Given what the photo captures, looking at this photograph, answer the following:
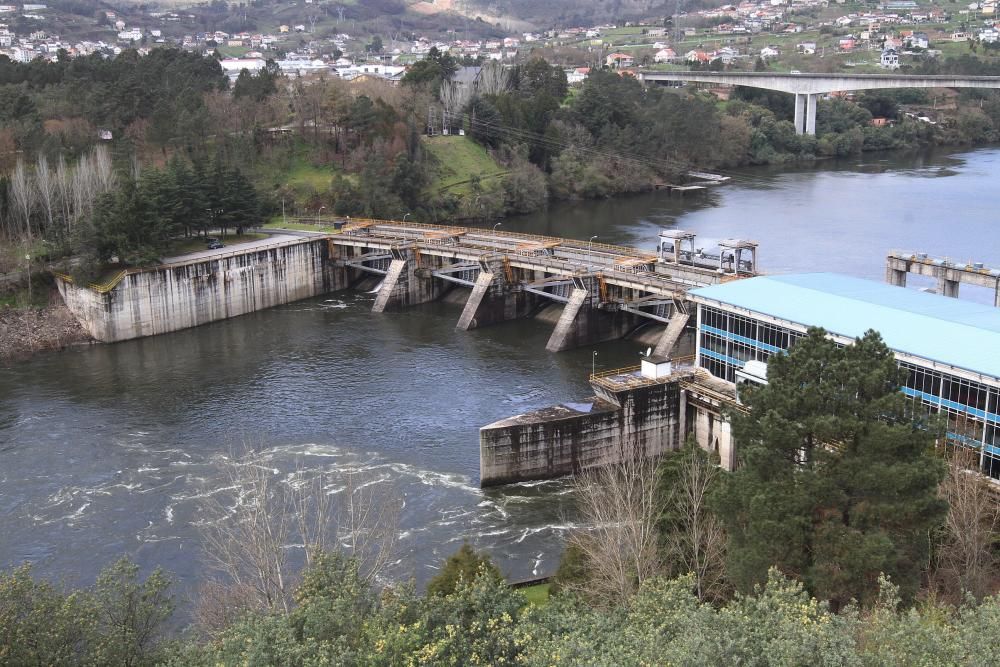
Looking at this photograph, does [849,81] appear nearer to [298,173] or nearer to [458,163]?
[458,163]

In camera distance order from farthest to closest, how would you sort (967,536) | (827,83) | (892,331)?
(827,83), (892,331), (967,536)

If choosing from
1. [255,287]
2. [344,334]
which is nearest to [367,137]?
[255,287]

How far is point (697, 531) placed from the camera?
26109 millimetres

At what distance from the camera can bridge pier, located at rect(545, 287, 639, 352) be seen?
169 ft

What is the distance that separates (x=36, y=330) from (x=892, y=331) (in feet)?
134

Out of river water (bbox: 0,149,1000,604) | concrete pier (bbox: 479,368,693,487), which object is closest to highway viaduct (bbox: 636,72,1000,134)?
river water (bbox: 0,149,1000,604)

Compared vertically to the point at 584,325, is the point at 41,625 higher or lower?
higher

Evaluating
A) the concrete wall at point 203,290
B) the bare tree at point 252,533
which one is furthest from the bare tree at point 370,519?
the concrete wall at point 203,290

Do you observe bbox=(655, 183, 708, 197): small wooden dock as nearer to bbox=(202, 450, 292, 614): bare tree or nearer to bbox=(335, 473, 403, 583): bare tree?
bbox=(202, 450, 292, 614): bare tree

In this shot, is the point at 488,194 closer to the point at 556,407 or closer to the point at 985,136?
the point at 556,407

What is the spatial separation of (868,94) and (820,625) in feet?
413

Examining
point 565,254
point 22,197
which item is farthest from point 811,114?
point 22,197

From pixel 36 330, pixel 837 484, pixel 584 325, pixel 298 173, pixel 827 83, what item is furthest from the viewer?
pixel 827 83

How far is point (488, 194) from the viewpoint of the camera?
292 feet
